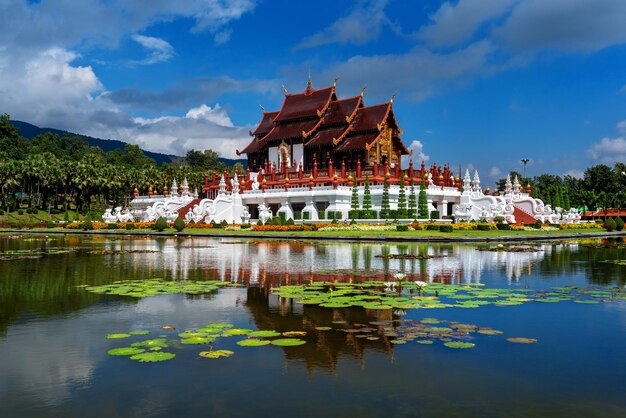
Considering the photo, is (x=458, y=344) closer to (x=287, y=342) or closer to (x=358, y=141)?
(x=287, y=342)

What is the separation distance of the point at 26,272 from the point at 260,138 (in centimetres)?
5819

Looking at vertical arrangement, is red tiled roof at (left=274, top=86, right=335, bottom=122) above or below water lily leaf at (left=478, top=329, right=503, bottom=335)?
above

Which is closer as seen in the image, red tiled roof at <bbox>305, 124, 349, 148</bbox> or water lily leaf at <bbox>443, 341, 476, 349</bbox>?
water lily leaf at <bbox>443, 341, 476, 349</bbox>

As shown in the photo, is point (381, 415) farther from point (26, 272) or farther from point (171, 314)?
point (26, 272)

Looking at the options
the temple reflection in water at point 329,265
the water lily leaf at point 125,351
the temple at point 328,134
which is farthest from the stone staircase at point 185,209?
the water lily leaf at point 125,351

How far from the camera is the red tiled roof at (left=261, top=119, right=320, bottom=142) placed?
222 feet

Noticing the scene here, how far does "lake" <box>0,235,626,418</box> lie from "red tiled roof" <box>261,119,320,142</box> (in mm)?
53112

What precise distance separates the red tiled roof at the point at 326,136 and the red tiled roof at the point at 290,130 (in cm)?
112

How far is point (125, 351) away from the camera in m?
8.22

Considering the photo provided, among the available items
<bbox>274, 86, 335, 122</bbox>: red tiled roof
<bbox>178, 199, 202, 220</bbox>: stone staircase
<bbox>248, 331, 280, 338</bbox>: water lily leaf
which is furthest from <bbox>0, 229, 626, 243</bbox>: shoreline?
<bbox>274, 86, 335, 122</bbox>: red tiled roof

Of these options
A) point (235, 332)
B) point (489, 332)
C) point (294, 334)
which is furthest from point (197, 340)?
point (489, 332)

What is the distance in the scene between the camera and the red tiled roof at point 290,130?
222 ft

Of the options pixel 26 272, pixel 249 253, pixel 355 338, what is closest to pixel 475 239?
pixel 249 253

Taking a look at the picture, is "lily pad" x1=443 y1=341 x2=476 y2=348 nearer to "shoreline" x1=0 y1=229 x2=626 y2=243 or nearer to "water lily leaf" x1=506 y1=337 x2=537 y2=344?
"water lily leaf" x1=506 y1=337 x2=537 y2=344
